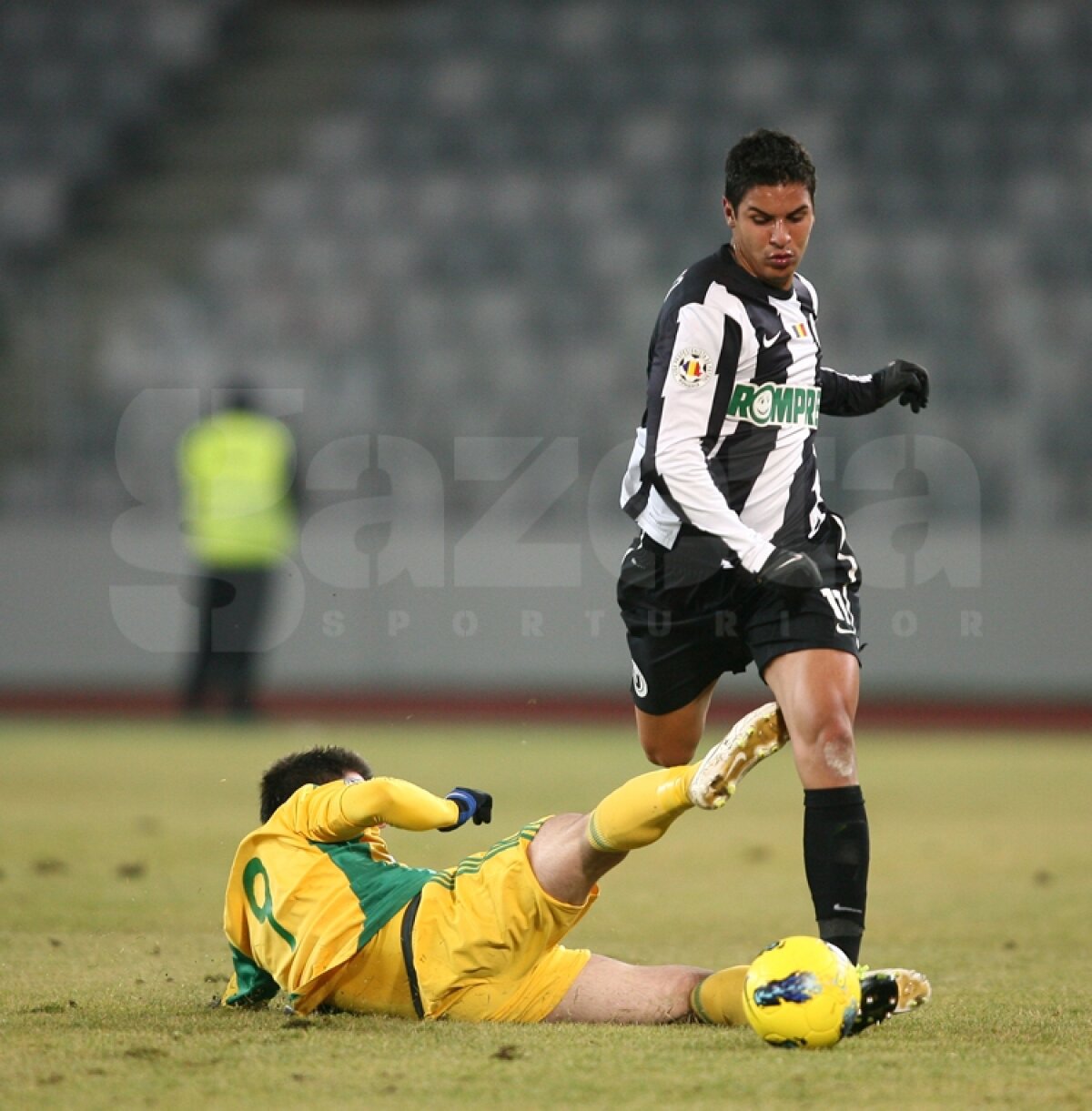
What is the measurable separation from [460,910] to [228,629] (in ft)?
27.1

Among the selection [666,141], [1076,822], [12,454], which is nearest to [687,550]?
[1076,822]

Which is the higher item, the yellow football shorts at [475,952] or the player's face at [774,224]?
the player's face at [774,224]

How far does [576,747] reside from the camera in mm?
11047

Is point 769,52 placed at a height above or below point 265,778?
above

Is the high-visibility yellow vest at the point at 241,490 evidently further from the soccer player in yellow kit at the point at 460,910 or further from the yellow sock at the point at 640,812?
the yellow sock at the point at 640,812

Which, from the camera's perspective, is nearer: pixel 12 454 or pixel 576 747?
pixel 576 747

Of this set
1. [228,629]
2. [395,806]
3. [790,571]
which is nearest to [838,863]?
[790,571]

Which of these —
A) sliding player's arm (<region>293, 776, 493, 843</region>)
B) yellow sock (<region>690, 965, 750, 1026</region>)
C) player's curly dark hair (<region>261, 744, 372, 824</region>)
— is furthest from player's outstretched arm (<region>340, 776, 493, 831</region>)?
yellow sock (<region>690, 965, 750, 1026</region>)

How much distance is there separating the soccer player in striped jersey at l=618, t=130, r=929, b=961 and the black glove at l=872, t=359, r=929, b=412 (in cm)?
39

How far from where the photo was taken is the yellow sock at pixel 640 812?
A: 151 inches

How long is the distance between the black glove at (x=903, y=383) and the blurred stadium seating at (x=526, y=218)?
25.0 ft

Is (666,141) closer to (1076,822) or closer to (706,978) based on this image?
(1076,822)

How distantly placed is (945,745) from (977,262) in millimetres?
4676

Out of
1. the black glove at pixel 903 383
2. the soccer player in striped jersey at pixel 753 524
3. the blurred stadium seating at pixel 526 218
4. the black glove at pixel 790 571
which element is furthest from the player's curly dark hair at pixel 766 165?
the blurred stadium seating at pixel 526 218
